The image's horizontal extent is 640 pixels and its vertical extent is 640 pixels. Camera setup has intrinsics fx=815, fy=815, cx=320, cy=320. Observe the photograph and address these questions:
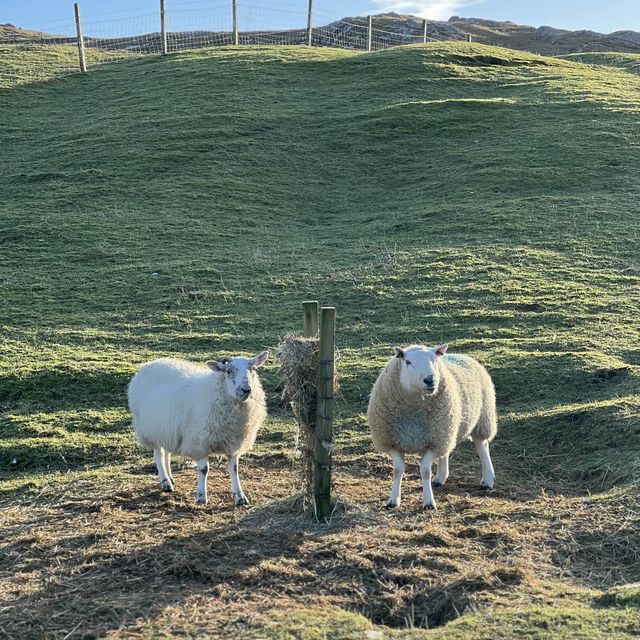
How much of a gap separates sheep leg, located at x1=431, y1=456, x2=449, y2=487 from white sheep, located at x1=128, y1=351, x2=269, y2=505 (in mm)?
2101

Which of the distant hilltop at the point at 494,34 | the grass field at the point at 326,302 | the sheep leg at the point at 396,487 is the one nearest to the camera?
the grass field at the point at 326,302

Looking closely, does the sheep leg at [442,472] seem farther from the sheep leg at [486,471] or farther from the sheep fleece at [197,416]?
the sheep fleece at [197,416]

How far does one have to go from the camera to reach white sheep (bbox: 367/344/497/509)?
8133 mm

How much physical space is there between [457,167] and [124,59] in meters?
22.0

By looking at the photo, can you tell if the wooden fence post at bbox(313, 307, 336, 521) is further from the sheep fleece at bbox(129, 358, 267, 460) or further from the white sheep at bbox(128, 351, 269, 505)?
the sheep fleece at bbox(129, 358, 267, 460)

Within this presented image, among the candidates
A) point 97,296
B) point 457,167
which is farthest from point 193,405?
point 457,167

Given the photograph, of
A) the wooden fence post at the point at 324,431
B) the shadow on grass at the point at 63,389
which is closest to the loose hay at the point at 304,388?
the wooden fence post at the point at 324,431

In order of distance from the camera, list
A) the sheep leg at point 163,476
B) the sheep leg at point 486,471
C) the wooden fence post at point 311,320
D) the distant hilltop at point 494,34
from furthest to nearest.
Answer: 1. the distant hilltop at point 494,34
2. the sheep leg at point 486,471
3. the sheep leg at point 163,476
4. the wooden fence post at point 311,320

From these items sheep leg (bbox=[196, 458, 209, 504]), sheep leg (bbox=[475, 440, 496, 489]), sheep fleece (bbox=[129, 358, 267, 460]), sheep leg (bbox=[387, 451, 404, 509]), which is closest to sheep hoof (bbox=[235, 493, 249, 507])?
sheep leg (bbox=[196, 458, 209, 504])

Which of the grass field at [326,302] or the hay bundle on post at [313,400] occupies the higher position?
the hay bundle on post at [313,400]

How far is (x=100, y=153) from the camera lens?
27375 millimetres

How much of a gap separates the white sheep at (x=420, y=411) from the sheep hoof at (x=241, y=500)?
144 cm

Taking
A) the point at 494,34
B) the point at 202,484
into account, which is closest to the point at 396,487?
the point at 202,484

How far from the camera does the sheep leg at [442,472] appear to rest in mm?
9188
